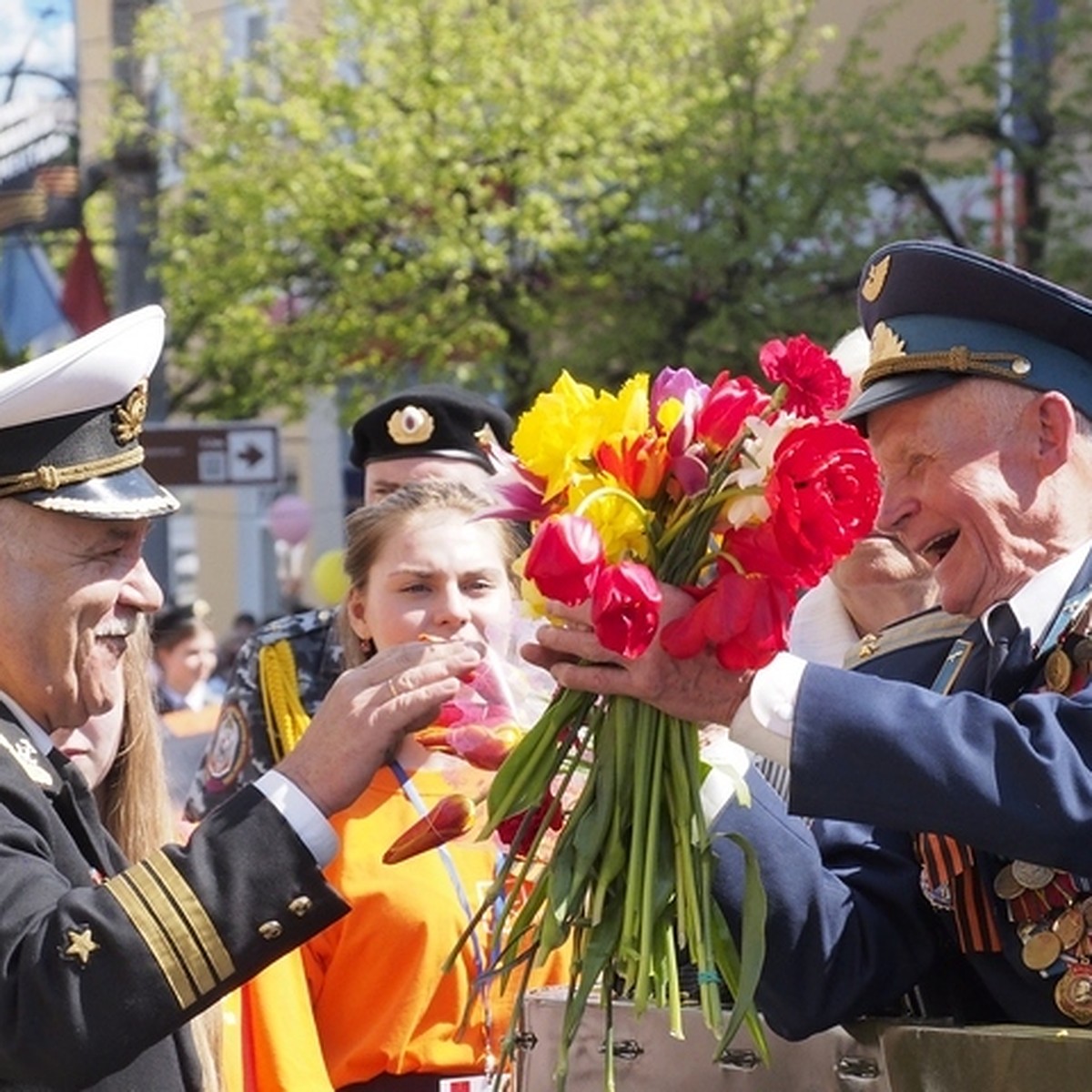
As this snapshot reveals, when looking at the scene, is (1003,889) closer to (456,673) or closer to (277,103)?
(456,673)

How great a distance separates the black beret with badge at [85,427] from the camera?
289cm

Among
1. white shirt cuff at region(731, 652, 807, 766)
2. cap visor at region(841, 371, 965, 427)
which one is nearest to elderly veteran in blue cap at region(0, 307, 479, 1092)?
white shirt cuff at region(731, 652, 807, 766)

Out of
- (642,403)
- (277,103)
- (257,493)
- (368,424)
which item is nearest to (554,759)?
(642,403)

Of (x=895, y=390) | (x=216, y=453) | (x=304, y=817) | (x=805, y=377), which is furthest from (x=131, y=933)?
(x=216, y=453)

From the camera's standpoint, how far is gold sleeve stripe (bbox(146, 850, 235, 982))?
2.64 m

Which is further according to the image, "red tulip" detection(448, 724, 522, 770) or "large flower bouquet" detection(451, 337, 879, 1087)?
"red tulip" detection(448, 724, 522, 770)

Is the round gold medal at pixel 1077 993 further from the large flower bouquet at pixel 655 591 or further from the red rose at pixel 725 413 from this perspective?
the red rose at pixel 725 413

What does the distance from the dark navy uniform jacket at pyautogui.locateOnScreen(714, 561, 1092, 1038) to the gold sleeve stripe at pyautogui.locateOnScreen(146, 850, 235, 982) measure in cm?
58

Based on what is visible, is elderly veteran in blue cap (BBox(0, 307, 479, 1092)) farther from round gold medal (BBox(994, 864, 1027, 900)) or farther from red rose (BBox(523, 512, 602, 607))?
round gold medal (BBox(994, 864, 1027, 900))

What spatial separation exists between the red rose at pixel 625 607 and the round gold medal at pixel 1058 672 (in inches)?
21.2

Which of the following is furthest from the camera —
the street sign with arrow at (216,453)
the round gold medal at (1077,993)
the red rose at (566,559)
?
the street sign with arrow at (216,453)

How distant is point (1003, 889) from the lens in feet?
9.17

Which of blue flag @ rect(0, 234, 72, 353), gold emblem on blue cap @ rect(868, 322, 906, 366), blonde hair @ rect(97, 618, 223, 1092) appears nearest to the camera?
gold emblem on blue cap @ rect(868, 322, 906, 366)

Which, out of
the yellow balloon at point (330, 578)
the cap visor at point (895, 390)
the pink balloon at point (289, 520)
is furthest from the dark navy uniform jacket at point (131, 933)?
the pink balloon at point (289, 520)
